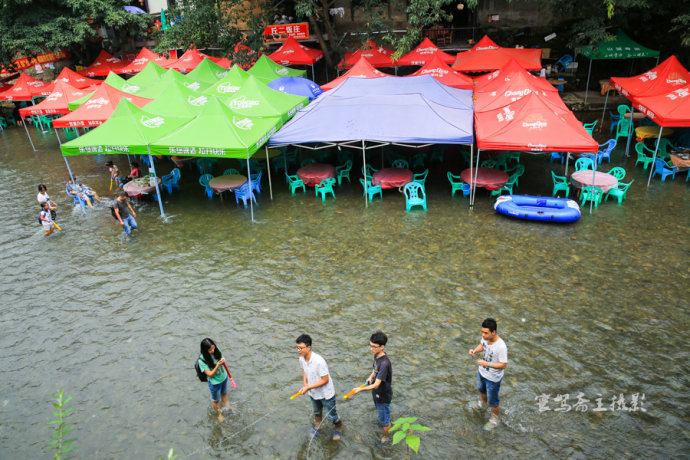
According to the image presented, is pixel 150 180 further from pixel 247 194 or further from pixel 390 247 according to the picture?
pixel 390 247

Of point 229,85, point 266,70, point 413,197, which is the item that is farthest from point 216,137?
point 266,70

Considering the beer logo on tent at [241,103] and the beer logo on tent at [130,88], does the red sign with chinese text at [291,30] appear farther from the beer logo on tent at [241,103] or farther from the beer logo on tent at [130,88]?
the beer logo on tent at [241,103]

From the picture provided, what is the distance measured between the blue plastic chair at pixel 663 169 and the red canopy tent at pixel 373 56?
12910mm

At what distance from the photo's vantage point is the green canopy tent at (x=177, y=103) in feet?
53.3

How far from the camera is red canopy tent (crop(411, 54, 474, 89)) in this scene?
1936 cm

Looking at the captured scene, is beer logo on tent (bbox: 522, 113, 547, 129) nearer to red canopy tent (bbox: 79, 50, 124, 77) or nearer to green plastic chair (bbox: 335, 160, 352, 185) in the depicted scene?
green plastic chair (bbox: 335, 160, 352, 185)

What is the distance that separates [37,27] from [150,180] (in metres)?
18.7

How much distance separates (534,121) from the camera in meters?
12.4

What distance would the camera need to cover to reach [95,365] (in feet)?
25.3

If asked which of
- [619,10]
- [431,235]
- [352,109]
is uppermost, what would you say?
[619,10]

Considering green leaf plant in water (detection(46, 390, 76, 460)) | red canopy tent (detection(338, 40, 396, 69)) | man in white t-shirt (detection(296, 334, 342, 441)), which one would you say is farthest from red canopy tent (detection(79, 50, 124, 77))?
man in white t-shirt (detection(296, 334, 342, 441))

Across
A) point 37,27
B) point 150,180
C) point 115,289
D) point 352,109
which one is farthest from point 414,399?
point 37,27

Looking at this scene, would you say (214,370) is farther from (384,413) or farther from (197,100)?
(197,100)

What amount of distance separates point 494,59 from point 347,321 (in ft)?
56.3
